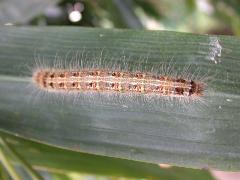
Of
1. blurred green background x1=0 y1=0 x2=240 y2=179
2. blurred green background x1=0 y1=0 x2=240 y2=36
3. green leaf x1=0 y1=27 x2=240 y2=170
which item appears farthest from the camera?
blurred green background x1=0 y1=0 x2=240 y2=36

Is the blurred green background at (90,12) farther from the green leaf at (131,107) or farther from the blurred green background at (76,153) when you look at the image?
the green leaf at (131,107)

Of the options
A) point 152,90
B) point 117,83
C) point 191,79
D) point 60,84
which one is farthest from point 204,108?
point 60,84

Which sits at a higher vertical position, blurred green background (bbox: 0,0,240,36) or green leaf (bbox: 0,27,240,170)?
blurred green background (bbox: 0,0,240,36)

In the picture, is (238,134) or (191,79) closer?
(238,134)

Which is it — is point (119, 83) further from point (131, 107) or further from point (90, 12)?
point (90, 12)

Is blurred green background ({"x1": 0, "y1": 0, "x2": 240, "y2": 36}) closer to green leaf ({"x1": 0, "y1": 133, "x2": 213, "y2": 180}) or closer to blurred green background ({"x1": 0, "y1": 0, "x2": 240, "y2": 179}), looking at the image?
blurred green background ({"x1": 0, "y1": 0, "x2": 240, "y2": 179})

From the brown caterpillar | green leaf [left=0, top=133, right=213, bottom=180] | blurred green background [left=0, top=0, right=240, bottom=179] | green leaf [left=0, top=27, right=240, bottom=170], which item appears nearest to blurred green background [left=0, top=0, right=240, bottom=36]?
blurred green background [left=0, top=0, right=240, bottom=179]

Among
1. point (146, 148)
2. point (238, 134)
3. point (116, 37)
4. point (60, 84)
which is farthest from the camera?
point (60, 84)

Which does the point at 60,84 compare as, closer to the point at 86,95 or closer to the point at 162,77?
the point at 86,95
